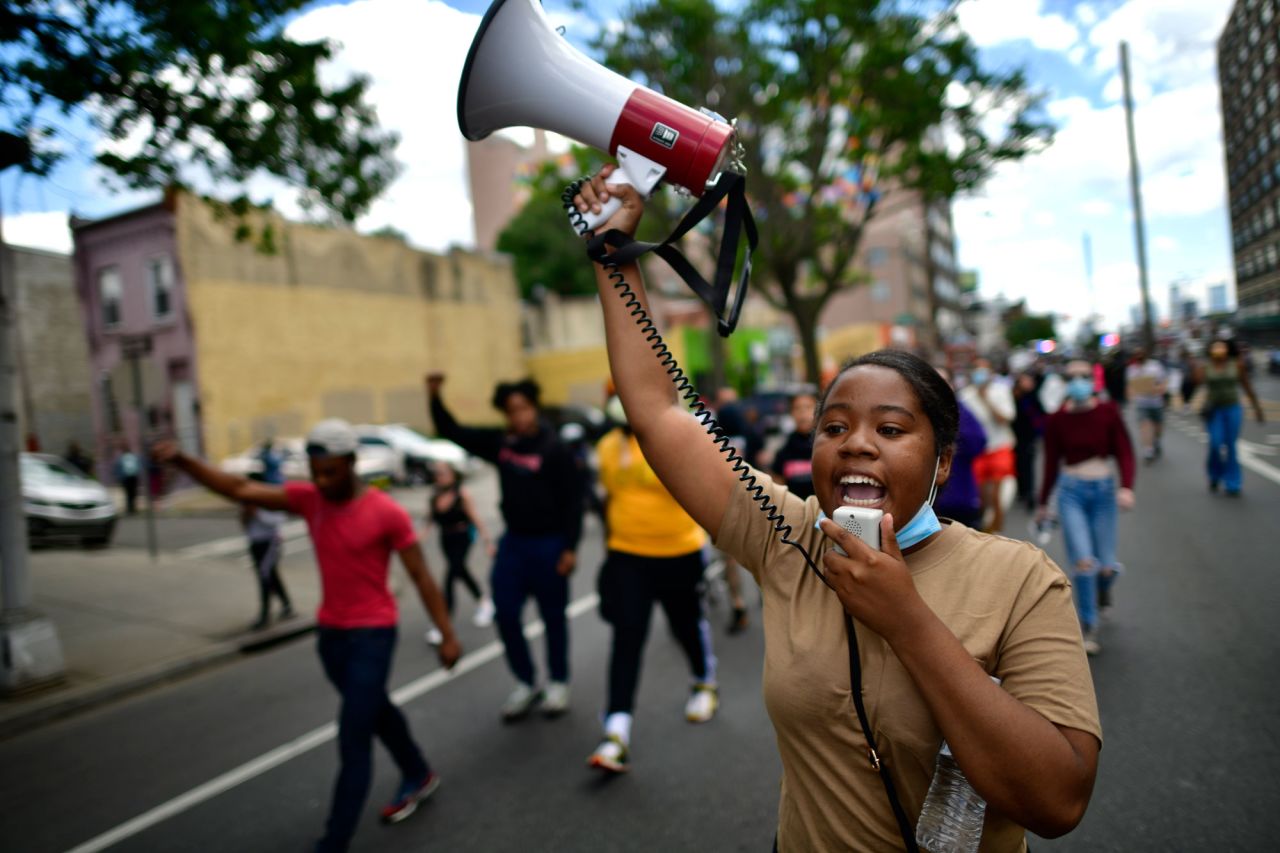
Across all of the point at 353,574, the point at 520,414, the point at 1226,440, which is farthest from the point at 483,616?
Answer: the point at 1226,440

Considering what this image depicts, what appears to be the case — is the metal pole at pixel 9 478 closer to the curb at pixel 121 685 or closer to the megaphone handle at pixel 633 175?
the curb at pixel 121 685

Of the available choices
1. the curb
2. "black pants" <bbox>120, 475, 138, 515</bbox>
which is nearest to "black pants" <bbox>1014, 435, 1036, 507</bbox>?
the curb

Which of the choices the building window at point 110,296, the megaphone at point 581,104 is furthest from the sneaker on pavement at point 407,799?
the building window at point 110,296

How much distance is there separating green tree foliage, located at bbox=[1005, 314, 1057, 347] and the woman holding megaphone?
265ft

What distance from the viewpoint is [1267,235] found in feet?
43.8

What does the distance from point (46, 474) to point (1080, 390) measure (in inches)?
609

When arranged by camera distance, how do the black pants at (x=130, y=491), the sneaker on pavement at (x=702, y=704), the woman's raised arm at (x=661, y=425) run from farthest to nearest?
the black pants at (x=130, y=491)
the sneaker on pavement at (x=702, y=704)
the woman's raised arm at (x=661, y=425)

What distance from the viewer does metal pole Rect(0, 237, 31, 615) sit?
251 inches

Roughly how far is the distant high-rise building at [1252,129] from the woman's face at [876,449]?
2.51 meters

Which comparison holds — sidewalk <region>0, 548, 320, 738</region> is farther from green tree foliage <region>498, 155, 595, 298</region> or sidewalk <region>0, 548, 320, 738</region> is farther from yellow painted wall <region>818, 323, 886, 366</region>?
yellow painted wall <region>818, 323, 886, 366</region>

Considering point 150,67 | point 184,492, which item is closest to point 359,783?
point 150,67

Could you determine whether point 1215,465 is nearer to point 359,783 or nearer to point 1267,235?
point 1267,235

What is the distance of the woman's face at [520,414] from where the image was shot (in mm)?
5152

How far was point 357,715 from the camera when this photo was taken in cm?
348
